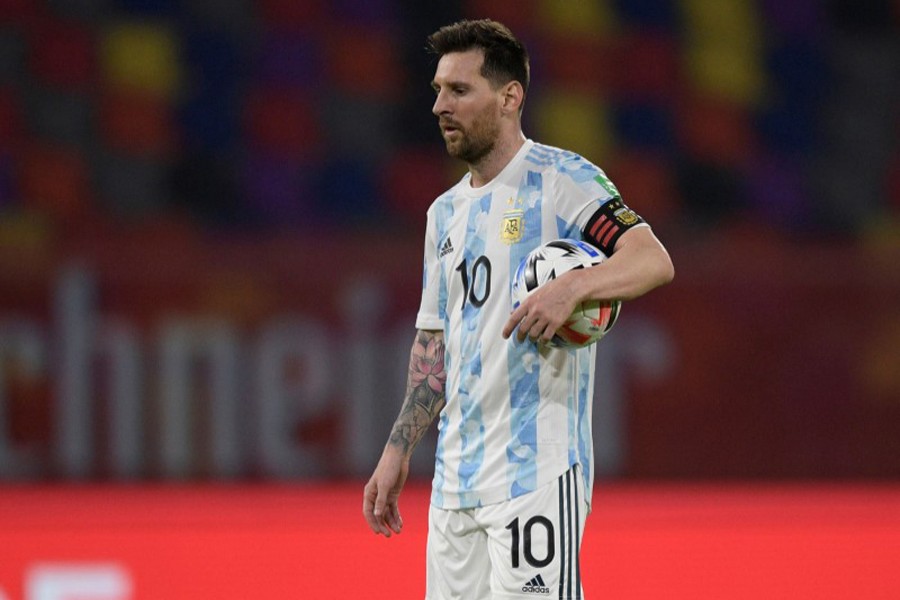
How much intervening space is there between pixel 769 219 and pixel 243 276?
3.41 meters

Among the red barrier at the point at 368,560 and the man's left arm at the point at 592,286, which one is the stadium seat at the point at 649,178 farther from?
the man's left arm at the point at 592,286

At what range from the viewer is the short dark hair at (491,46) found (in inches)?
109

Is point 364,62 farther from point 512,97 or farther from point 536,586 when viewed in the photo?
point 536,586

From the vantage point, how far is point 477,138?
2.76 metres

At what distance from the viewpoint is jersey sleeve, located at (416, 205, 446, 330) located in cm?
291

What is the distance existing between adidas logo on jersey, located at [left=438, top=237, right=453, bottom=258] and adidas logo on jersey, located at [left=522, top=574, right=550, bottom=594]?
705 mm

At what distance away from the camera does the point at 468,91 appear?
2748 mm

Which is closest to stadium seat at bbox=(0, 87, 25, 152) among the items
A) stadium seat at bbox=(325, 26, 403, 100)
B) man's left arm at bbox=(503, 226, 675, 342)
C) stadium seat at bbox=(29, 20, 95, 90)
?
stadium seat at bbox=(29, 20, 95, 90)

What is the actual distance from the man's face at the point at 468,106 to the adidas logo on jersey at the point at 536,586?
2.83 feet

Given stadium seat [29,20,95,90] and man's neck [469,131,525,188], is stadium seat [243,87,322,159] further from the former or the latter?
man's neck [469,131,525,188]

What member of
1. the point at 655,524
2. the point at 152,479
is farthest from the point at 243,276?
the point at 655,524

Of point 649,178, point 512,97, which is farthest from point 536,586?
point 649,178

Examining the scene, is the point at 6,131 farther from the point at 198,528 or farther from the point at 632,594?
the point at 632,594

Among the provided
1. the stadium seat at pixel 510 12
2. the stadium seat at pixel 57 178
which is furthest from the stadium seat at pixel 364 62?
the stadium seat at pixel 57 178
